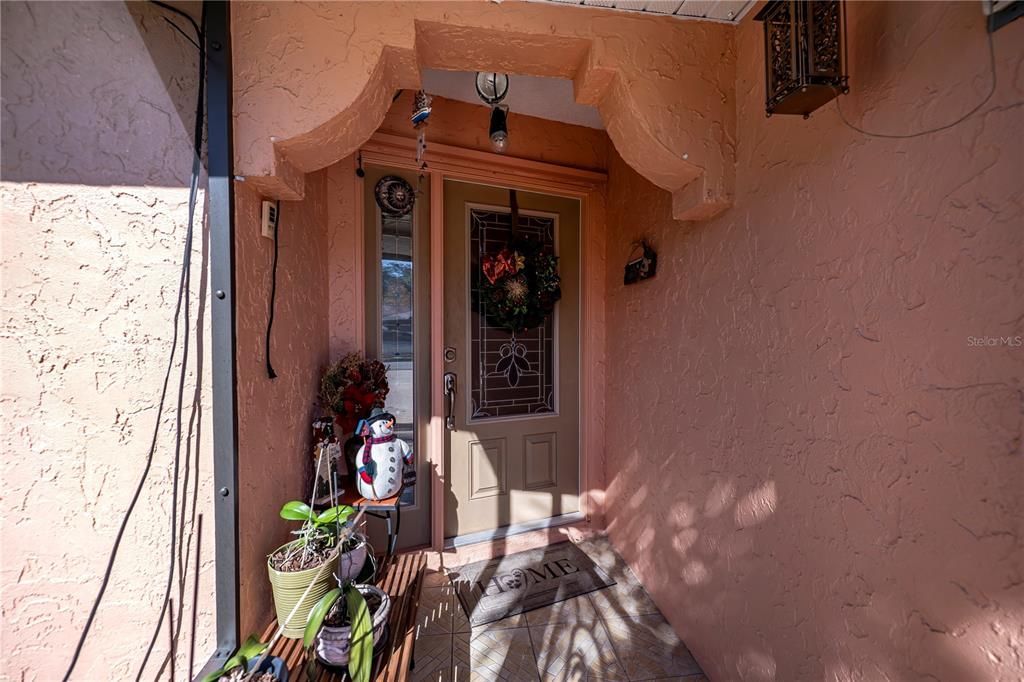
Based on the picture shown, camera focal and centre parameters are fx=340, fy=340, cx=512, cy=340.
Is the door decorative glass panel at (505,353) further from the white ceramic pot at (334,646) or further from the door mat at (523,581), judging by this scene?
the white ceramic pot at (334,646)

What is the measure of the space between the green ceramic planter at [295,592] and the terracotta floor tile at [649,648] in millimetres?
1355

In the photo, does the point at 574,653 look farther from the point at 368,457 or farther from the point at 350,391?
the point at 350,391

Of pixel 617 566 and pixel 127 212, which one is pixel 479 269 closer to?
pixel 127 212

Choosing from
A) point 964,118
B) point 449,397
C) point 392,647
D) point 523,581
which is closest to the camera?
point 964,118

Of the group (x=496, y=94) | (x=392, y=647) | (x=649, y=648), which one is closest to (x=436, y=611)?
(x=392, y=647)

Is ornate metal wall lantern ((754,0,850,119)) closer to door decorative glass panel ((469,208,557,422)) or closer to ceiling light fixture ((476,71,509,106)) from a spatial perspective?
ceiling light fixture ((476,71,509,106))

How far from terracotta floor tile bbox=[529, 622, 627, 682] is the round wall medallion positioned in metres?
2.34

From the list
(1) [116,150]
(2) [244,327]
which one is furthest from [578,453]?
(1) [116,150]

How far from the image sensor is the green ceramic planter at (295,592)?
0.98 m

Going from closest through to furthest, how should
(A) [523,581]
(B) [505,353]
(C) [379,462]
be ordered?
(C) [379,462] → (A) [523,581] → (B) [505,353]

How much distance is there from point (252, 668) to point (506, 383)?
65.6 inches

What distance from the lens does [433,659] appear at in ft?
5.01

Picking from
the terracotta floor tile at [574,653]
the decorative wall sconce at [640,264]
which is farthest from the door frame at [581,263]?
the terracotta floor tile at [574,653]

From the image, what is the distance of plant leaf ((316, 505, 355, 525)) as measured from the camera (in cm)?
109
